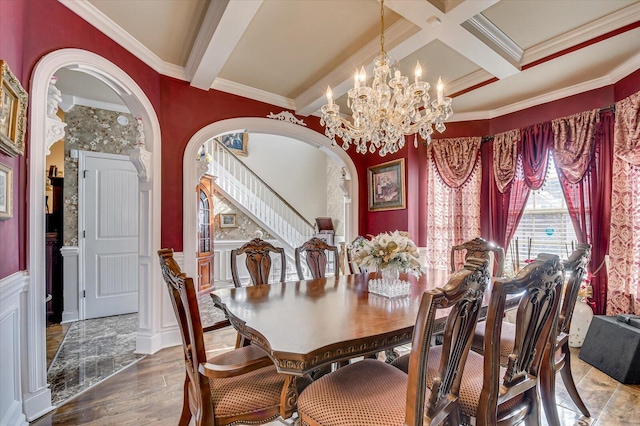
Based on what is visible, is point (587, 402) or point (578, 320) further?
point (578, 320)

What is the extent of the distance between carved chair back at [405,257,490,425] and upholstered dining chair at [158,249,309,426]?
52 centimetres

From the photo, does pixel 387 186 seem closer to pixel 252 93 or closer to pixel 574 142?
pixel 574 142

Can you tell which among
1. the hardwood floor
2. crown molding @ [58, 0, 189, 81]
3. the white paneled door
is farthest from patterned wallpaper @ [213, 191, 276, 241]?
the hardwood floor

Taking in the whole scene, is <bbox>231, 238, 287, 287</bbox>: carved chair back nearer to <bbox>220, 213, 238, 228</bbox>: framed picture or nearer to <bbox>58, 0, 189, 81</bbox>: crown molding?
<bbox>58, 0, 189, 81</bbox>: crown molding

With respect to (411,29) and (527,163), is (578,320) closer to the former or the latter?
(527,163)

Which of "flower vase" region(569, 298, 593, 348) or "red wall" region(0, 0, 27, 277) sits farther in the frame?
"flower vase" region(569, 298, 593, 348)

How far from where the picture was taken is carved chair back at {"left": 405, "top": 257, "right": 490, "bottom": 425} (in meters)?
0.91

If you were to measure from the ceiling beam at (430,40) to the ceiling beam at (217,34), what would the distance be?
0.98 meters

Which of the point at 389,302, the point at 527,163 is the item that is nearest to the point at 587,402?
the point at 389,302

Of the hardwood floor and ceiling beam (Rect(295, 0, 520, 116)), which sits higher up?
ceiling beam (Rect(295, 0, 520, 116))

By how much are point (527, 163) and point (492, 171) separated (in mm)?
424

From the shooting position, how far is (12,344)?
1695 millimetres

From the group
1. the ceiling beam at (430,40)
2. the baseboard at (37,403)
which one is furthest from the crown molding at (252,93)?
the baseboard at (37,403)

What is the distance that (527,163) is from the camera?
3.54m
